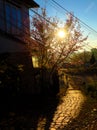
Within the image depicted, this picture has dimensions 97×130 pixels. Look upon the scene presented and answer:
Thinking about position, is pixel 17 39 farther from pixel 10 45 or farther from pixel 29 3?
pixel 29 3

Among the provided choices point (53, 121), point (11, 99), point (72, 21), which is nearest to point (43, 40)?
point (72, 21)

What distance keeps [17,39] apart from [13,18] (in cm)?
145

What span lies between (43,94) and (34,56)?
2755 millimetres

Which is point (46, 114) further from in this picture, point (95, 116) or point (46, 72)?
point (46, 72)

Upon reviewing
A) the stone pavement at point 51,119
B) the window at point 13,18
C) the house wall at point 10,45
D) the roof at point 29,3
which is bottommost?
the stone pavement at point 51,119

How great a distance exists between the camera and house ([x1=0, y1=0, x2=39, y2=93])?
18.2m

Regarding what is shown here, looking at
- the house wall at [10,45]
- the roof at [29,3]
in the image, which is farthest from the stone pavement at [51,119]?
the roof at [29,3]

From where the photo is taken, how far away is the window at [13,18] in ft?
64.6

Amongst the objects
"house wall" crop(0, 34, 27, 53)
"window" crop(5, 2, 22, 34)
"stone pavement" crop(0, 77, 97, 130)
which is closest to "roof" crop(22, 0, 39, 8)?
"window" crop(5, 2, 22, 34)

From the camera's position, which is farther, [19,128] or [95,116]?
[95,116]

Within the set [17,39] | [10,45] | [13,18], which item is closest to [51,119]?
[10,45]

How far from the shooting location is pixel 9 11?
1994 centimetres

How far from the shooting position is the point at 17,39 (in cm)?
2045

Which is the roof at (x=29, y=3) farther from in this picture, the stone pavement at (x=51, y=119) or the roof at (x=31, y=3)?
the stone pavement at (x=51, y=119)
